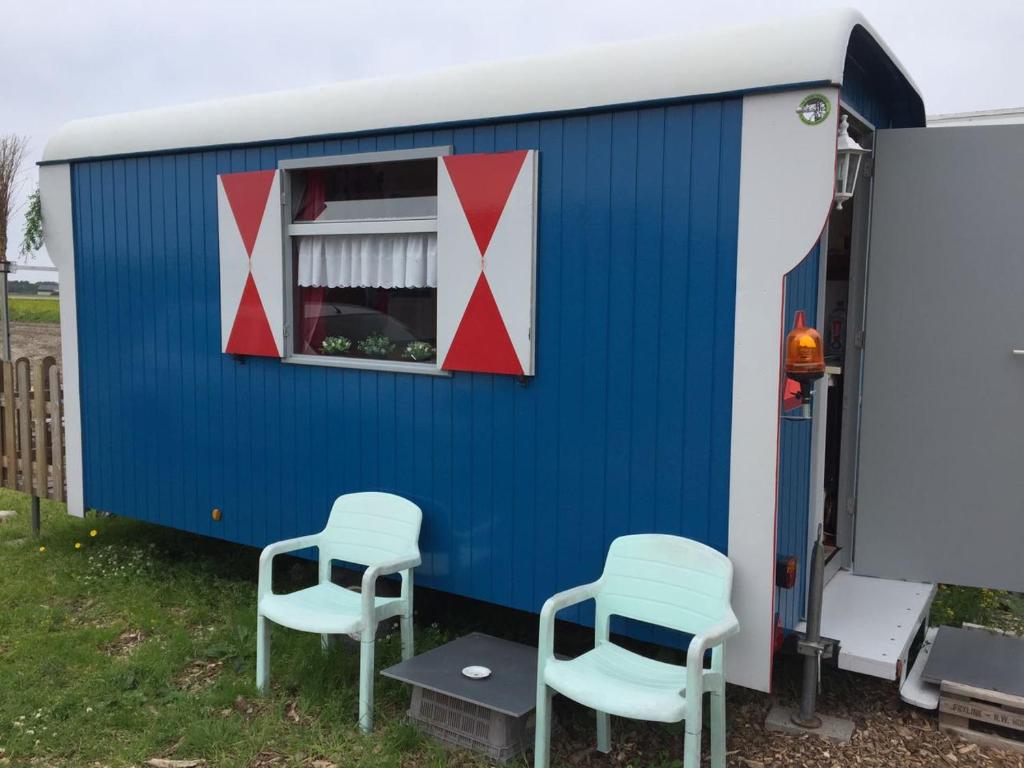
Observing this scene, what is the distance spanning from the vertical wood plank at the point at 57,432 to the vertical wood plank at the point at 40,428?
0.23ft

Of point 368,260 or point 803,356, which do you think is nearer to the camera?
point 803,356

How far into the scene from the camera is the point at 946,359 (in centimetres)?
418

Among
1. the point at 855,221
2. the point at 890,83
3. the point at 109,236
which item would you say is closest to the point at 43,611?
the point at 109,236

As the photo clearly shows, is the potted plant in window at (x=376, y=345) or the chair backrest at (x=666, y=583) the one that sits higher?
the potted plant in window at (x=376, y=345)

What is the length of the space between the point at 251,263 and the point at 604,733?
285cm

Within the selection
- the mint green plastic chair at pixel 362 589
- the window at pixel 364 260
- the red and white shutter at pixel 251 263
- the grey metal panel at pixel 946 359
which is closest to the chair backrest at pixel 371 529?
the mint green plastic chair at pixel 362 589

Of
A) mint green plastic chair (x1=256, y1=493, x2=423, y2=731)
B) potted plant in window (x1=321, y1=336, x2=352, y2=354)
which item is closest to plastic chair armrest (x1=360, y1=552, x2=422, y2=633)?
mint green plastic chair (x1=256, y1=493, x2=423, y2=731)

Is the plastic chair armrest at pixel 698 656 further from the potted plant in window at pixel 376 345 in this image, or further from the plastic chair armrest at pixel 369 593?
the potted plant in window at pixel 376 345

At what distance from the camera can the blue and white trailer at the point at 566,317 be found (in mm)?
3455

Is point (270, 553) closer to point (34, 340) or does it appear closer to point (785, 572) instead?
point (785, 572)

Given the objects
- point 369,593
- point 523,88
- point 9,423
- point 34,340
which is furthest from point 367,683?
point 34,340

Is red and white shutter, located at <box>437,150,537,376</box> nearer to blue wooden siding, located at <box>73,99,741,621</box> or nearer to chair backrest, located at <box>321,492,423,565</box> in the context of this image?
blue wooden siding, located at <box>73,99,741,621</box>

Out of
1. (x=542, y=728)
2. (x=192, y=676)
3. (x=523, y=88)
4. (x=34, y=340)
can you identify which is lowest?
(x=192, y=676)

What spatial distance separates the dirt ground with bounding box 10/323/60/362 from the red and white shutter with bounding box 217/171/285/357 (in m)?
10.7
